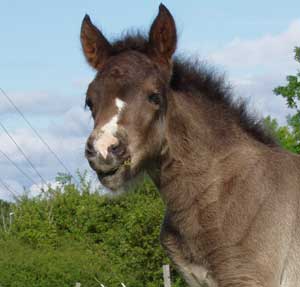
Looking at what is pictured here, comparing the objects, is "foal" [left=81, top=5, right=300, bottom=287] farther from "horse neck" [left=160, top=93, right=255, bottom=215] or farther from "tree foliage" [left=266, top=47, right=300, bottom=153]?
"tree foliage" [left=266, top=47, right=300, bottom=153]

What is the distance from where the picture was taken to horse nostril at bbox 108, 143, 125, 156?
7586 millimetres

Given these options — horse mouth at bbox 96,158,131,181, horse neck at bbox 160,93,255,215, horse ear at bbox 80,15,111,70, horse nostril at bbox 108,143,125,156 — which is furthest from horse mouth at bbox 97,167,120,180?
horse ear at bbox 80,15,111,70

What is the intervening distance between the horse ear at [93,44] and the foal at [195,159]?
0.04 feet

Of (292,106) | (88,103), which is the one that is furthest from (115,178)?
(292,106)

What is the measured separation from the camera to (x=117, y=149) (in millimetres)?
7656

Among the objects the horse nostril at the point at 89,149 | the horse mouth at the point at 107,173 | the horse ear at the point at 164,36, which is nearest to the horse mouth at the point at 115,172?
the horse mouth at the point at 107,173

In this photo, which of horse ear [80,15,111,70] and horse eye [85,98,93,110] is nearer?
horse eye [85,98,93,110]

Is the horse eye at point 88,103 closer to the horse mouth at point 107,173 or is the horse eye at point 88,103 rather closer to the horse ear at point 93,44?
the horse ear at point 93,44

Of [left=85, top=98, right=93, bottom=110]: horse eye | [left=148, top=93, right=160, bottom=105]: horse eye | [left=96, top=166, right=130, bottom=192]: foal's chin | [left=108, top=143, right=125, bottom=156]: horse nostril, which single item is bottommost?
[left=96, top=166, right=130, bottom=192]: foal's chin

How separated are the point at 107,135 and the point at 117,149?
0.16 meters

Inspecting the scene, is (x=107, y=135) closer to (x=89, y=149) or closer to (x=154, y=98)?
(x=89, y=149)

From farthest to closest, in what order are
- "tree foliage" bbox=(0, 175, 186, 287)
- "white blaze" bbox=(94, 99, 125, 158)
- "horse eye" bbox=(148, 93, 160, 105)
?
"tree foliage" bbox=(0, 175, 186, 287) → "horse eye" bbox=(148, 93, 160, 105) → "white blaze" bbox=(94, 99, 125, 158)

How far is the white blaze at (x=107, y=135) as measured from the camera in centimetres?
751

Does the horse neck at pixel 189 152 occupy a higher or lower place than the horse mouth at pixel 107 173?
higher
